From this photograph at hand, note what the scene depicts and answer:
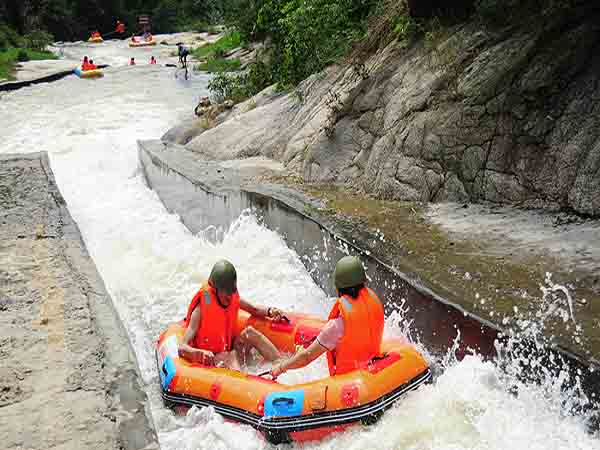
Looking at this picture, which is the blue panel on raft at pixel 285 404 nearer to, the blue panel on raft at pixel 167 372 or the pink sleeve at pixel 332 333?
the pink sleeve at pixel 332 333

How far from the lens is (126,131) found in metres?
19.8

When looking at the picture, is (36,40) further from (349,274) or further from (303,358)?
(349,274)

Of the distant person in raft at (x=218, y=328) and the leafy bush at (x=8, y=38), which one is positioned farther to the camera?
the leafy bush at (x=8, y=38)

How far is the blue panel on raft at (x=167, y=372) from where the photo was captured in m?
5.49

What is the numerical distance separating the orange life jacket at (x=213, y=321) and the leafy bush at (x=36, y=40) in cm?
4088

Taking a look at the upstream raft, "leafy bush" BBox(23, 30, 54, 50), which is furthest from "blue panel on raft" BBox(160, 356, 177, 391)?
"leafy bush" BBox(23, 30, 54, 50)

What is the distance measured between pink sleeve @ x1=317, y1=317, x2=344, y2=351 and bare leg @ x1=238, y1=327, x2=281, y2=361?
0.96 metres

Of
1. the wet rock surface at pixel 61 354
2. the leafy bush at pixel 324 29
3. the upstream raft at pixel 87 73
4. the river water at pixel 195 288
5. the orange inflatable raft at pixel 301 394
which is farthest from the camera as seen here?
the upstream raft at pixel 87 73

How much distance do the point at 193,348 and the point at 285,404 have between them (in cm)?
116

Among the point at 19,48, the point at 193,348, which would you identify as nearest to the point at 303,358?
the point at 193,348

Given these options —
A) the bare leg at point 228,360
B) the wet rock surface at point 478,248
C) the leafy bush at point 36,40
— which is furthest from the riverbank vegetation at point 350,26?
the leafy bush at point 36,40

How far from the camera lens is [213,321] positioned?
5.77 m

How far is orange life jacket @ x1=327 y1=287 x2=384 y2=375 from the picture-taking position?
4.99 m

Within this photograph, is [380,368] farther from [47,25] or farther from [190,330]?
[47,25]
